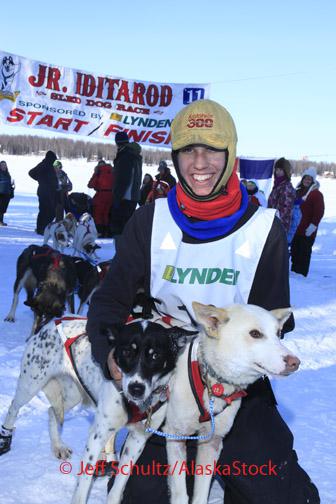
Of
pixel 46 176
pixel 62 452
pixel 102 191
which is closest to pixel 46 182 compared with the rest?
pixel 46 176

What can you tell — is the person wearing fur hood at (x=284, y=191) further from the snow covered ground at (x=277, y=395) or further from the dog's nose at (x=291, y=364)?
the dog's nose at (x=291, y=364)

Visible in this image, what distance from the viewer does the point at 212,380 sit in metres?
2.21

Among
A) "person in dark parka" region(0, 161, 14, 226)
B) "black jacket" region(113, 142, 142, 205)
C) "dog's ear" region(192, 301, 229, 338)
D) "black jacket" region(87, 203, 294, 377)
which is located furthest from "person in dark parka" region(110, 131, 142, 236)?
"dog's ear" region(192, 301, 229, 338)

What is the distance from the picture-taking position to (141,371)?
2.22 meters

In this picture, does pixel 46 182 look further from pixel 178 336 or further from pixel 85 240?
pixel 178 336

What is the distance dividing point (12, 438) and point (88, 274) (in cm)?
268

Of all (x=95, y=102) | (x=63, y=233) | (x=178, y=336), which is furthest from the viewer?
(x=95, y=102)

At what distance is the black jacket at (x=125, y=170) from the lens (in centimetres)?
837

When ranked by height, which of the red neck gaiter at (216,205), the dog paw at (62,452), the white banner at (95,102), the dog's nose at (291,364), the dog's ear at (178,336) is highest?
the white banner at (95,102)

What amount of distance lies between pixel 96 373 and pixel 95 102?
31.8 ft

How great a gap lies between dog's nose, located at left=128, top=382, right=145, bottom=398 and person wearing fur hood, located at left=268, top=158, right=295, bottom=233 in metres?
7.54

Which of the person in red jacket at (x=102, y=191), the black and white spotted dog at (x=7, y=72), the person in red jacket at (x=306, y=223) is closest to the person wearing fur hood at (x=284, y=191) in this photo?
the person in red jacket at (x=306, y=223)

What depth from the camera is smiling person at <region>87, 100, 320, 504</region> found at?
2.34m

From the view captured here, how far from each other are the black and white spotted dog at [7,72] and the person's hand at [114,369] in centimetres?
967
